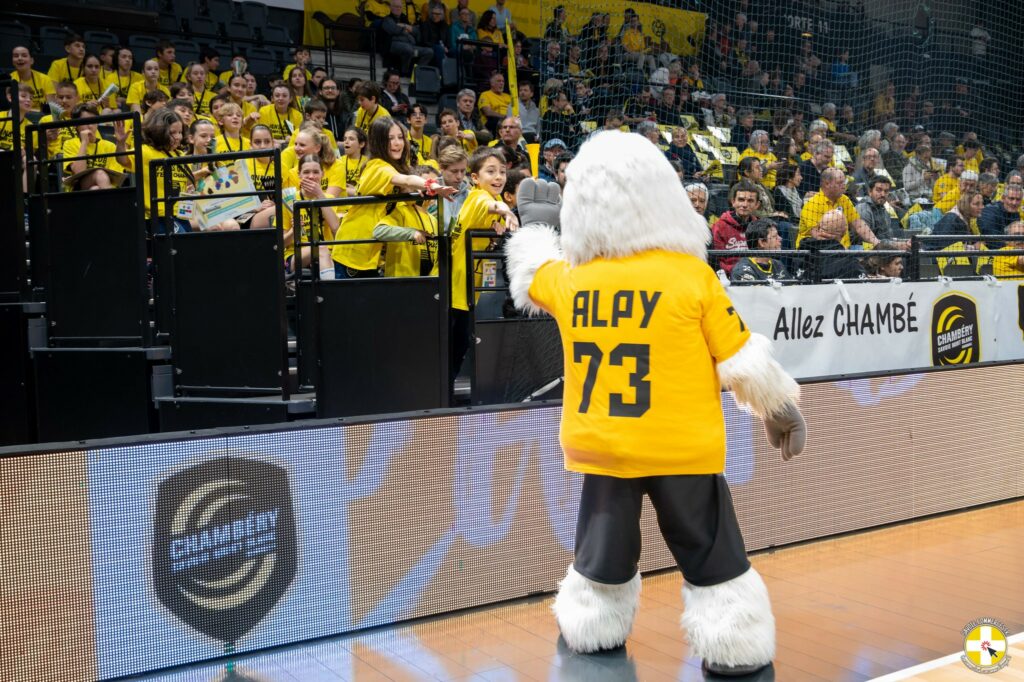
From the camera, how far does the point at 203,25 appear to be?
14.1m

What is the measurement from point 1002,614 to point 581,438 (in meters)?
2.16

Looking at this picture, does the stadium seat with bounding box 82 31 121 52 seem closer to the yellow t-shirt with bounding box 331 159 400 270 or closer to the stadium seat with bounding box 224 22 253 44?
the stadium seat with bounding box 224 22 253 44

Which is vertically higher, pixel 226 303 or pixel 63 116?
pixel 63 116

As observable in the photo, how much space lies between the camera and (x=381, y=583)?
440 centimetres

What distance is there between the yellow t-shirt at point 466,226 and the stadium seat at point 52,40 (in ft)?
28.1

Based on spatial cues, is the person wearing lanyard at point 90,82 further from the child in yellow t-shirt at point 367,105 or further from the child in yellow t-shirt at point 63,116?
the child in yellow t-shirt at point 367,105

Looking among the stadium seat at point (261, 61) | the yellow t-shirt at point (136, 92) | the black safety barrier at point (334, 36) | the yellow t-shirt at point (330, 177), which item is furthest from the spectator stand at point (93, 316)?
the stadium seat at point (261, 61)

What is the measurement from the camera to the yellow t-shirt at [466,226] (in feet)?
18.2

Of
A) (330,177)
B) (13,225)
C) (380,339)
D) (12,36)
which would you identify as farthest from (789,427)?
(12,36)

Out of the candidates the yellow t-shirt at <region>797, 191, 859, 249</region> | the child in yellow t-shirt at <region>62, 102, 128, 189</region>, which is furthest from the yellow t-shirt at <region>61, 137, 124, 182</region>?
the yellow t-shirt at <region>797, 191, 859, 249</region>

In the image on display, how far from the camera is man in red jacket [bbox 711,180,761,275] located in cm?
772

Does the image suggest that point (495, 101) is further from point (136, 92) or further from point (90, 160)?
point (90, 160)

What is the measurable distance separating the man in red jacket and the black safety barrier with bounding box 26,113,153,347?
3.99 metres

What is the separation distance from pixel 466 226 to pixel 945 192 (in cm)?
704
